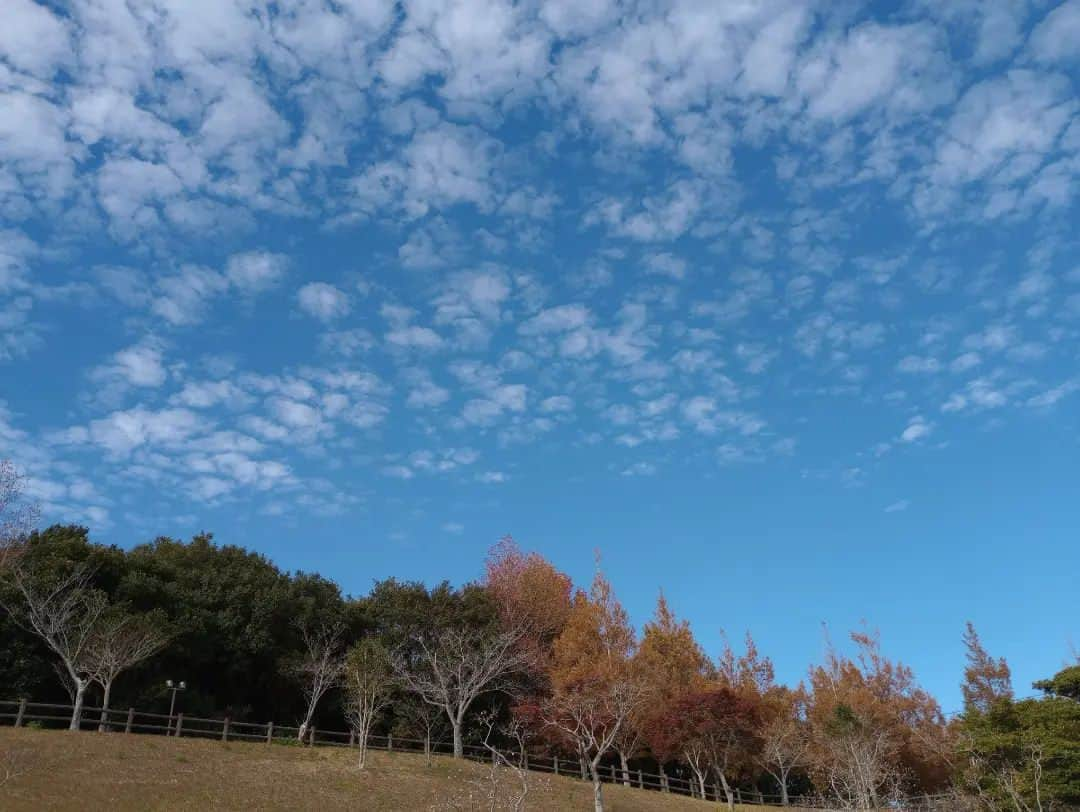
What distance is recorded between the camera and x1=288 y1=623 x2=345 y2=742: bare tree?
3756 centimetres

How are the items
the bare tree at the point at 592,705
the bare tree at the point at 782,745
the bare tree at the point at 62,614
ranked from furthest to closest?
the bare tree at the point at 782,745 < the bare tree at the point at 592,705 < the bare tree at the point at 62,614

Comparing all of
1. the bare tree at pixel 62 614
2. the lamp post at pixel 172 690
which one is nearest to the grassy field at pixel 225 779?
the lamp post at pixel 172 690

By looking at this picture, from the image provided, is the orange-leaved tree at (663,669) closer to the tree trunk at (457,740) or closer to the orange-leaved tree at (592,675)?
the orange-leaved tree at (592,675)

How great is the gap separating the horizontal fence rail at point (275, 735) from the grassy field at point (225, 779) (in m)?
1.60

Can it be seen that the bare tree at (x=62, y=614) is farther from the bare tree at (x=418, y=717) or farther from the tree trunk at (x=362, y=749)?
the bare tree at (x=418, y=717)

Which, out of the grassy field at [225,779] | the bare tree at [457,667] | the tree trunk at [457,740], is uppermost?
the bare tree at [457,667]

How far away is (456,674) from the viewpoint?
130 feet

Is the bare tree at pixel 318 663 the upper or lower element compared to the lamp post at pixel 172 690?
upper

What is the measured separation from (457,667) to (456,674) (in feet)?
1.49

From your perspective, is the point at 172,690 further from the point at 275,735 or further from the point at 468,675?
the point at 468,675

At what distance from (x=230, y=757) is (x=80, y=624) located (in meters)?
9.02

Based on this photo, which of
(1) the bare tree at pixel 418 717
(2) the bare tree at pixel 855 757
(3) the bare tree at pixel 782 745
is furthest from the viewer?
(3) the bare tree at pixel 782 745

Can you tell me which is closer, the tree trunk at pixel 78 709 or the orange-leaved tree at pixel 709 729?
the tree trunk at pixel 78 709

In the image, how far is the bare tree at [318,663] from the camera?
123 ft
